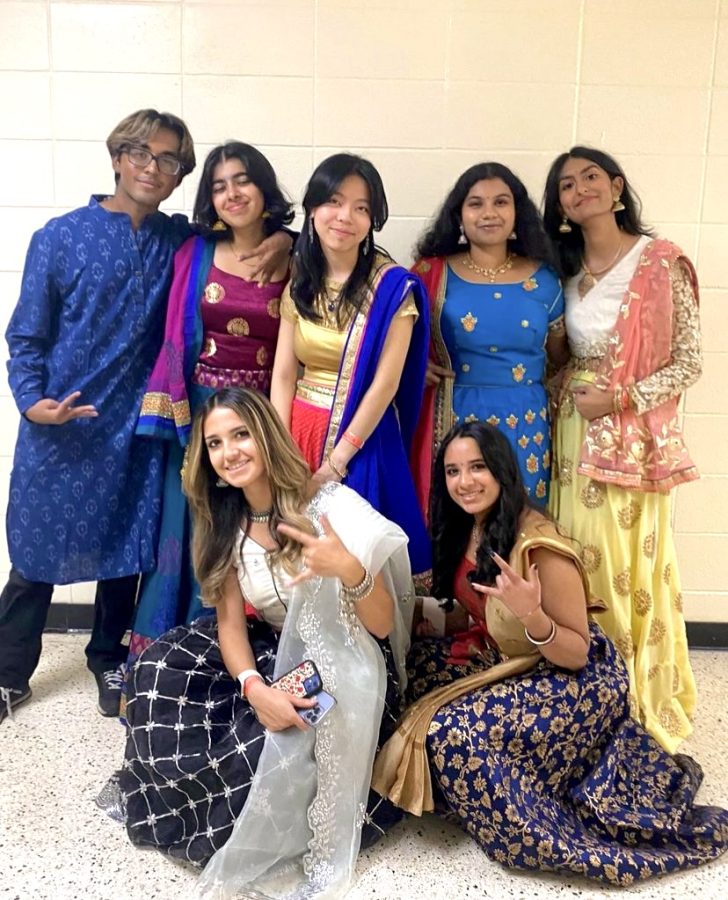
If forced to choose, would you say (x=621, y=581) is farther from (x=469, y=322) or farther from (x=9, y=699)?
(x=9, y=699)

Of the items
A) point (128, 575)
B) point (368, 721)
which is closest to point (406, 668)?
point (368, 721)

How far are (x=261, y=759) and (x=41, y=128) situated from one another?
6.50 feet

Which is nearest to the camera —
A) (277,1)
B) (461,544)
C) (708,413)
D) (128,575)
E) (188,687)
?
(188,687)

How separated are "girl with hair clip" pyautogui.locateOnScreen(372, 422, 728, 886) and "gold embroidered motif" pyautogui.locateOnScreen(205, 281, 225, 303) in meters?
0.70

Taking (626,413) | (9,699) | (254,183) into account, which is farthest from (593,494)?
(9,699)

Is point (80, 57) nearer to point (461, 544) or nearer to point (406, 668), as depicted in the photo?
point (461, 544)

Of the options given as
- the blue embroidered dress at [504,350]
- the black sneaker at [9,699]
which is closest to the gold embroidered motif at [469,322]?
the blue embroidered dress at [504,350]

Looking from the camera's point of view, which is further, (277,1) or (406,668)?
(277,1)

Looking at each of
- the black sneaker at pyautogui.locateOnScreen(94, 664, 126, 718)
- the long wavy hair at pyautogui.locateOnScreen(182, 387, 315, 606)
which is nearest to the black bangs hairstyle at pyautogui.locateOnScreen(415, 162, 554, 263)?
the long wavy hair at pyautogui.locateOnScreen(182, 387, 315, 606)

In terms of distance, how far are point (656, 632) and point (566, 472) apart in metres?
0.50

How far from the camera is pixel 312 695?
1.66 metres

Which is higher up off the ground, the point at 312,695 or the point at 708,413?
the point at 708,413

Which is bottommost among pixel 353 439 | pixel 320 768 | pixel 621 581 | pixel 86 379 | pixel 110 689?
pixel 110 689

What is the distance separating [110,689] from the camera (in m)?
2.30
